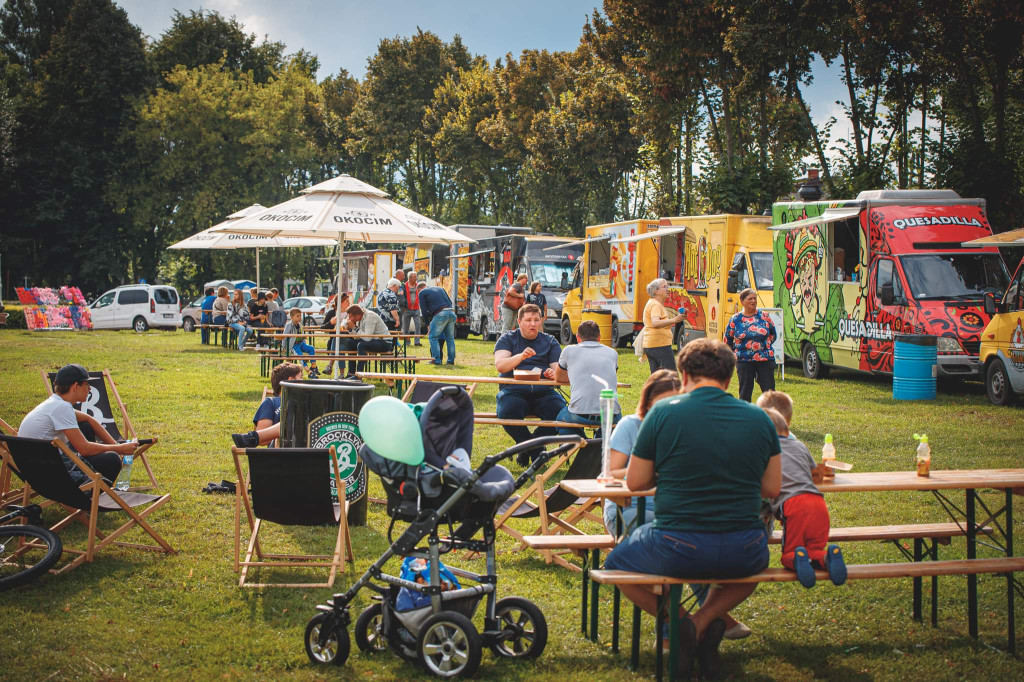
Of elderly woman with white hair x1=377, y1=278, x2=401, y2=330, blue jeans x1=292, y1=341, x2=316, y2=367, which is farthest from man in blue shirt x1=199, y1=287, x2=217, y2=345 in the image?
blue jeans x1=292, y1=341, x2=316, y2=367

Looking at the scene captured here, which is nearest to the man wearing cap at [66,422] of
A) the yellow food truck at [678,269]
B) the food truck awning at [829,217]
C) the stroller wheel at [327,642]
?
the stroller wheel at [327,642]

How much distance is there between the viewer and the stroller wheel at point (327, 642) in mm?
4641

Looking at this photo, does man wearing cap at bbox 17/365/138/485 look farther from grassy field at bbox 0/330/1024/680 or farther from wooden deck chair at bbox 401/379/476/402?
wooden deck chair at bbox 401/379/476/402

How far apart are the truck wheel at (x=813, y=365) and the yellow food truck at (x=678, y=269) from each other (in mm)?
1669

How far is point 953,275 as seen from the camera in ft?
50.6

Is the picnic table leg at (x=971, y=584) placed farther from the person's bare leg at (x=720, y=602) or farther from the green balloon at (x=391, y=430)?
the green balloon at (x=391, y=430)

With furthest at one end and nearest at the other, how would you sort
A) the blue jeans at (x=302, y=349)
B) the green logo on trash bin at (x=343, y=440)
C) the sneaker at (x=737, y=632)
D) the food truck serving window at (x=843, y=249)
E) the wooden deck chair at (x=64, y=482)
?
the blue jeans at (x=302, y=349) → the food truck serving window at (x=843, y=249) → the green logo on trash bin at (x=343, y=440) → the wooden deck chair at (x=64, y=482) → the sneaker at (x=737, y=632)

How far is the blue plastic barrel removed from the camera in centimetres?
1468

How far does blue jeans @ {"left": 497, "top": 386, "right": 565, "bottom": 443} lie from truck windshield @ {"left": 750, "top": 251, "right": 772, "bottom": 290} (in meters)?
11.4

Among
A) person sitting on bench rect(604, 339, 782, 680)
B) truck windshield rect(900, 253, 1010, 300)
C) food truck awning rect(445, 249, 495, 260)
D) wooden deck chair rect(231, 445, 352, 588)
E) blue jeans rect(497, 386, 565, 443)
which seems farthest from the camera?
food truck awning rect(445, 249, 495, 260)

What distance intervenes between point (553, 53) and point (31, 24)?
103 feet

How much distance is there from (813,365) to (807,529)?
46.6ft

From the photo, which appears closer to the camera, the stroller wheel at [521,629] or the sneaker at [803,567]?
the sneaker at [803,567]

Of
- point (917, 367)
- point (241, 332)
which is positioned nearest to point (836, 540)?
point (917, 367)
